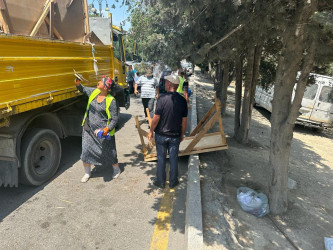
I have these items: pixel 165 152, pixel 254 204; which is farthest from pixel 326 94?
pixel 165 152

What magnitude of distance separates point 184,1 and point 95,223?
9.24 feet

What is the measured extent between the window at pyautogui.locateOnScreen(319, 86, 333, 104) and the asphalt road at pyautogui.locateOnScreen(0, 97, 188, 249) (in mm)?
7877

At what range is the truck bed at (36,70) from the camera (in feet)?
9.15

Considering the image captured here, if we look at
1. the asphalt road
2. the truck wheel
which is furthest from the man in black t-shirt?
the truck wheel

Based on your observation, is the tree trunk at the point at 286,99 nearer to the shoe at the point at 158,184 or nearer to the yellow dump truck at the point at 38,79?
the shoe at the point at 158,184

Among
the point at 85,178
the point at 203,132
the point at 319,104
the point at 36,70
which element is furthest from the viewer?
the point at 319,104

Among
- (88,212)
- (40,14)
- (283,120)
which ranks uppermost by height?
(40,14)

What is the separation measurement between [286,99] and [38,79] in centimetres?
342

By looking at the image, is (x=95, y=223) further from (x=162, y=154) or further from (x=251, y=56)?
(x=251, y=56)

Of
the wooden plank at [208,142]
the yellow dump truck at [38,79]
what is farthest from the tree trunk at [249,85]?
the yellow dump truck at [38,79]

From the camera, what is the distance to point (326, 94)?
9406mm

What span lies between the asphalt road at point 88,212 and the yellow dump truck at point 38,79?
337mm

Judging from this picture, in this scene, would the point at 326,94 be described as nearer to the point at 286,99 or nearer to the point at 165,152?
the point at 286,99

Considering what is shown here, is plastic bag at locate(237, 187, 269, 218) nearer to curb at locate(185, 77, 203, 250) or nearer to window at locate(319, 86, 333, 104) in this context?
curb at locate(185, 77, 203, 250)
